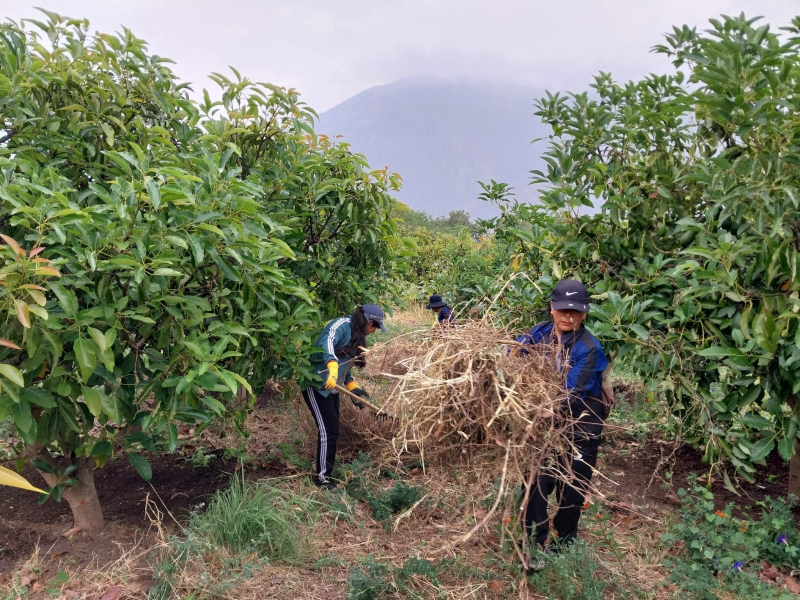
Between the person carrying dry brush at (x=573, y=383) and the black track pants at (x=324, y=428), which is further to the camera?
the black track pants at (x=324, y=428)

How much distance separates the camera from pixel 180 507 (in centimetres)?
370

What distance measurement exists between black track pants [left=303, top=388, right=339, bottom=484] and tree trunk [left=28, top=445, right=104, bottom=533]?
1.44 meters

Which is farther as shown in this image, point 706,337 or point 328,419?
point 328,419

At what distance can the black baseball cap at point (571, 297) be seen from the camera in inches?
111

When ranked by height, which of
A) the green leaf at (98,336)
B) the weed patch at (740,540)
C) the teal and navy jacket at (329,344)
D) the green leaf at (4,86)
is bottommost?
the weed patch at (740,540)

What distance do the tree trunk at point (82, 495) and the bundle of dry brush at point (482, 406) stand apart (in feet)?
6.99

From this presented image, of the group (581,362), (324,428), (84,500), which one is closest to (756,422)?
(581,362)

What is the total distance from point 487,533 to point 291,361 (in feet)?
5.22

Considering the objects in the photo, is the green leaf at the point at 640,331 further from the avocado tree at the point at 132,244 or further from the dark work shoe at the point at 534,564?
the avocado tree at the point at 132,244

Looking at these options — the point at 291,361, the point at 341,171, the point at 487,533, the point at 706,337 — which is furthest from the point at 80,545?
the point at 706,337

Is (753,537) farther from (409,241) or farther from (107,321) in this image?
(107,321)

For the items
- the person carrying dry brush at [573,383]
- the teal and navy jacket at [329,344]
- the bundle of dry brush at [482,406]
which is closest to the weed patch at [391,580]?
the person carrying dry brush at [573,383]

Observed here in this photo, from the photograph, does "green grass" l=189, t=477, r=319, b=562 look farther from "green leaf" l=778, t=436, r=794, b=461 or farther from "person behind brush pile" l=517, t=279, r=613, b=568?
"green leaf" l=778, t=436, r=794, b=461

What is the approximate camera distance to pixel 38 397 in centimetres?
238
